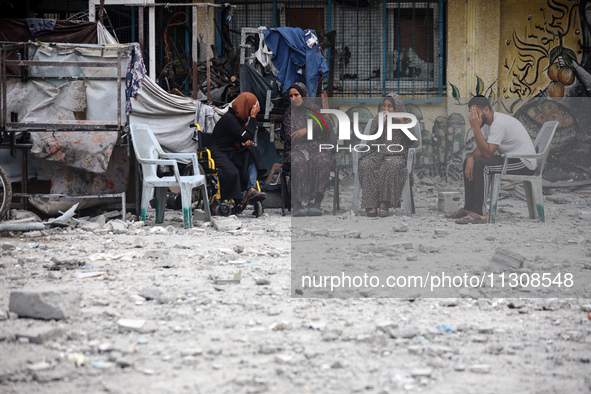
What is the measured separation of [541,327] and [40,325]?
2351mm

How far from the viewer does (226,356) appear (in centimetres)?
267

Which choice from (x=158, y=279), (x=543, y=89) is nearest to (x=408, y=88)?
→ (x=543, y=89)

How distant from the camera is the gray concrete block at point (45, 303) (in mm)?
3086

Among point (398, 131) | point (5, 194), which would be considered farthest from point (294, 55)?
point (5, 194)

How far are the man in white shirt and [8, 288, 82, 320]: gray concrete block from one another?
436cm

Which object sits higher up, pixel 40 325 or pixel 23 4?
pixel 23 4

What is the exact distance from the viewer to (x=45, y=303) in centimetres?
309

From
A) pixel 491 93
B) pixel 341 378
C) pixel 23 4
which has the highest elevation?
pixel 23 4

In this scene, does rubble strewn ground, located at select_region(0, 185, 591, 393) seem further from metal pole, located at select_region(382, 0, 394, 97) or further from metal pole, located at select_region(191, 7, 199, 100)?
metal pole, located at select_region(382, 0, 394, 97)

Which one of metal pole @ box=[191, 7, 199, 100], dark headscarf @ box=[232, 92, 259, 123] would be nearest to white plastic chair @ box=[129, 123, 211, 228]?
dark headscarf @ box=[232, 92, 259, 123]

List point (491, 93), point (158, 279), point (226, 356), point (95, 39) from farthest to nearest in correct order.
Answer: point (491, 93) → point (95, 39) → point (158, 279) → point (226, 356)

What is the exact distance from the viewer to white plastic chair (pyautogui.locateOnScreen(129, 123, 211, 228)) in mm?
6383

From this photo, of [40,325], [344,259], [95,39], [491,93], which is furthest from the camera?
[491,93]

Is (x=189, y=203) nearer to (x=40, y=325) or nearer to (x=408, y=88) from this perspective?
(x=40, y=325)
